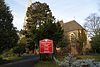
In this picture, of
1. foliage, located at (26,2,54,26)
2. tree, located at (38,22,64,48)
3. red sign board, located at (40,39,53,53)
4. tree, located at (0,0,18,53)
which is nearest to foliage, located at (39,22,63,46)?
tree, located at (38,22,64,48)

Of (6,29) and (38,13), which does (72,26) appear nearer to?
(38,13)

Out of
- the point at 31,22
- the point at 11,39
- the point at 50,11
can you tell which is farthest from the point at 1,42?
the point at 50,11

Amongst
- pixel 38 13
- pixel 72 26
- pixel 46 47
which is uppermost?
pixel 38 13

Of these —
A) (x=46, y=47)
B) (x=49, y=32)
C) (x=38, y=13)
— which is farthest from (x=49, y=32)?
(x=38, y=13)

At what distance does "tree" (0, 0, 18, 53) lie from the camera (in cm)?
2700

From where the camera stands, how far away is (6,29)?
28.1 m

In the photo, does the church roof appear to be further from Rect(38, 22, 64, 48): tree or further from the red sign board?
the red sign board

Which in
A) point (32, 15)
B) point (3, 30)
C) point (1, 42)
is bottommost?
point (1, 42)

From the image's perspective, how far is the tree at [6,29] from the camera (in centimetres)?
2700

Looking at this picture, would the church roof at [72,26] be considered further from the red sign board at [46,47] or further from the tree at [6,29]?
the red sign board at [46,47]

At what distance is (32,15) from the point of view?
148ft

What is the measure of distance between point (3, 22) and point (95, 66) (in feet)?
60.4

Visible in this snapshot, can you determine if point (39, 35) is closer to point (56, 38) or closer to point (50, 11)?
point (56, 38)

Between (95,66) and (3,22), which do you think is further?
(3,22)
